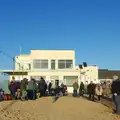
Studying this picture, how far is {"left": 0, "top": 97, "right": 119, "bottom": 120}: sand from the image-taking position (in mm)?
16922

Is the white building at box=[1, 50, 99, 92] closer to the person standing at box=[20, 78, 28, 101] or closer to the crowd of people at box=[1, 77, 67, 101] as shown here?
the crowd of people at box=[1, 77, 67, 101]

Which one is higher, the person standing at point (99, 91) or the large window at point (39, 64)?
the large window at point (39, 64)

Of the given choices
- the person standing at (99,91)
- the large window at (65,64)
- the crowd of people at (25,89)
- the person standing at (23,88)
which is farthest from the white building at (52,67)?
the person standing at (23,88)

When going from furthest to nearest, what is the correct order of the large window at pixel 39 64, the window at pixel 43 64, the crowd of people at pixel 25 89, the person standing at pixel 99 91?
1. the window at pixel 43 64
2. the large window at pixel 39 64
3. the person standing at pixel 99 91
4. the crowd of people at pixel 25 89

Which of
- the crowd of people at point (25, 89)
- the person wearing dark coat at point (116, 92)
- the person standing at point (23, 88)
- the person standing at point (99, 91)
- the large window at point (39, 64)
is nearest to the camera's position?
the person wearing dark coat at point (116, 92)

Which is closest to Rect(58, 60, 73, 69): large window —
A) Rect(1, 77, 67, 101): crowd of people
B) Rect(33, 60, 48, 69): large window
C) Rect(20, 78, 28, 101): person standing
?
Rect(33, 60, 48, 69): large window

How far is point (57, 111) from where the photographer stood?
64.0ft

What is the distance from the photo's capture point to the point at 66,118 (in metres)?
16.7

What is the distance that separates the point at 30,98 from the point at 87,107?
5.42 metres

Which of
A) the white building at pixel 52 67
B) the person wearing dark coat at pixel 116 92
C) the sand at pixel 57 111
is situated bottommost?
the sand at pixel 57 111

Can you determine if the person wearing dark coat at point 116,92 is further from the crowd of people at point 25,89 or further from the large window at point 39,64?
the large window at point 39,64

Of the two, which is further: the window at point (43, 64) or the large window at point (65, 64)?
the large window at point (65, 64)

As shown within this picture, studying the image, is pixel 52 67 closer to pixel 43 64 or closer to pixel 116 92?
pixel 43 64

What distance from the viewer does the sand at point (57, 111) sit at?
16.9 metres
